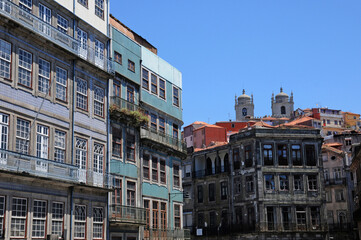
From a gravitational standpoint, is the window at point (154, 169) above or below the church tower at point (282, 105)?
below

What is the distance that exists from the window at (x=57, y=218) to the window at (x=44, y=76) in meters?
5.29

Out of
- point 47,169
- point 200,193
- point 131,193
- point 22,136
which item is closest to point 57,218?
point 47,169

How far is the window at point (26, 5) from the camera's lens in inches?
942

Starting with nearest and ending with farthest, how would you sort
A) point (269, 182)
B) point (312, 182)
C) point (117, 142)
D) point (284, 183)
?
point (117, 142) → point (269, 182) → point (284, 183) → point (312, 182)

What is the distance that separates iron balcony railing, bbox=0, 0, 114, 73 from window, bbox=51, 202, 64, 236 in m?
7.47

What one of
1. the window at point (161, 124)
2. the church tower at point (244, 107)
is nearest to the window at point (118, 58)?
the window at point (161, 124)

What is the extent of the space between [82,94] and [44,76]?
308cm

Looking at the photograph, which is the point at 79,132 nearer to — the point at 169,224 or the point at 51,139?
the point at 51,139

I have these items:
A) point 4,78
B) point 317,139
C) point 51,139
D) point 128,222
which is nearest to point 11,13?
point 4,78

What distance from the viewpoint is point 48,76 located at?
25.1m

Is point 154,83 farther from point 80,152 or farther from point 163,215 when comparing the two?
point 80,152

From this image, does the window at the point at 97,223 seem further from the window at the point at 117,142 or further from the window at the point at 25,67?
the window at the point at 25,67

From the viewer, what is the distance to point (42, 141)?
24.0 m

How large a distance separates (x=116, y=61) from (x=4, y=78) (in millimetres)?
10319
